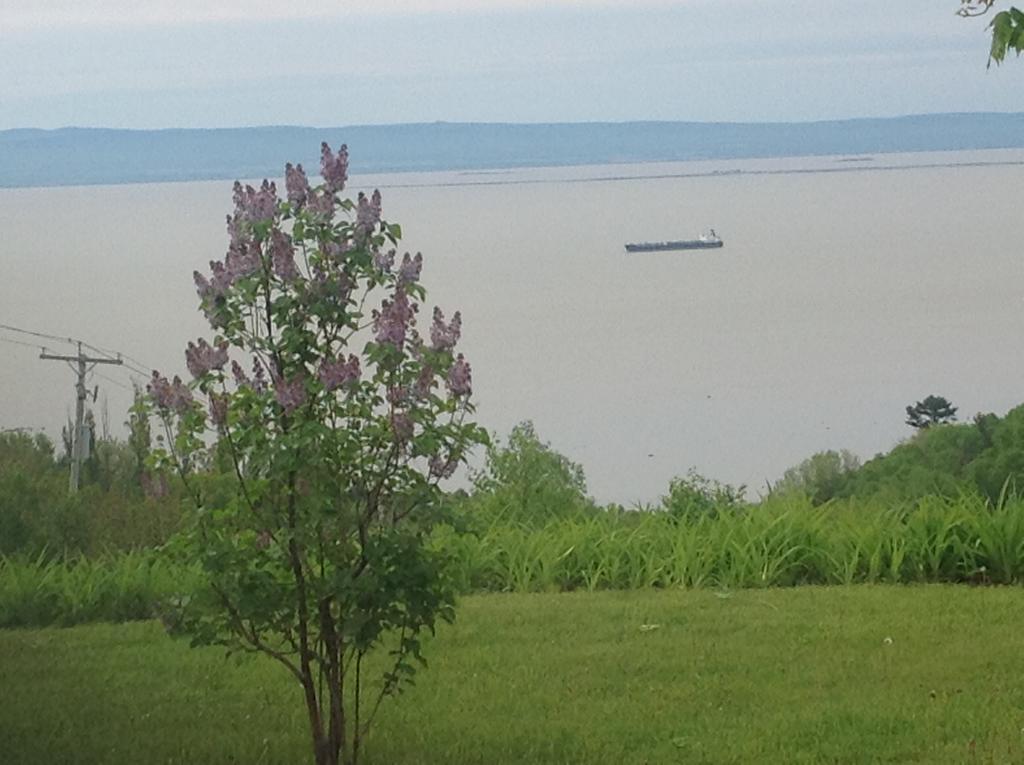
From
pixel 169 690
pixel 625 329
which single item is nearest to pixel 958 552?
pixel 169 690

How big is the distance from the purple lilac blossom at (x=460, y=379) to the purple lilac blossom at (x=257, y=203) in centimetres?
43

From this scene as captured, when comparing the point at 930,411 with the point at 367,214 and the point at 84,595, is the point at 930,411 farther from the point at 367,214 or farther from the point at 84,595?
the point at 367,214

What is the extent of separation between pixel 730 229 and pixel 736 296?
336 centimetres

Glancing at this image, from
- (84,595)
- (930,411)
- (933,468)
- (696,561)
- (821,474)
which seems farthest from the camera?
(930,411)

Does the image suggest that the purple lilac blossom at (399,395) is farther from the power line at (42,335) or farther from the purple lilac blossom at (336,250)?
the power line at (42,335)

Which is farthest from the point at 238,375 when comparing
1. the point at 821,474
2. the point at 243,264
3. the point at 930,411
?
the point at 930,411

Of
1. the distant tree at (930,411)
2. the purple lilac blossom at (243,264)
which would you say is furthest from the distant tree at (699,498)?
the purple lilac blossom at (243,264)

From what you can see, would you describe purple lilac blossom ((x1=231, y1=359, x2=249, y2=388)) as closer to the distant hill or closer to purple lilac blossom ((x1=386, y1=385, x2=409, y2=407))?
purple lilac blossom ((x1=386, y1=385, x2=409, y2=407))

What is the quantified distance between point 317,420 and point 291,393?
10 cm

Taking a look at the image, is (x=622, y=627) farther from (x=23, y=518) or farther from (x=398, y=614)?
(x=23, y=518)

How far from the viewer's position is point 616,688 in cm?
397

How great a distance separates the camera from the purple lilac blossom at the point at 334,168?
2.76m

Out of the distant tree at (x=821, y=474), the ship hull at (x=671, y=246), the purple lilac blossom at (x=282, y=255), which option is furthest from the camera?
the ship hull at (x=671, y=246)

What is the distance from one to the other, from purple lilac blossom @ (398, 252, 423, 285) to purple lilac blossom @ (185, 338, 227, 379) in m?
0.35
